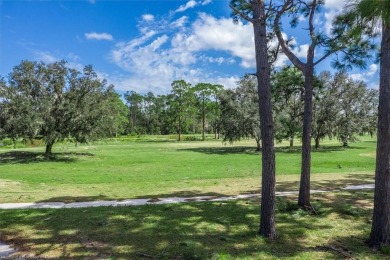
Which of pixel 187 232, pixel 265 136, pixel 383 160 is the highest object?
pixel 265 136

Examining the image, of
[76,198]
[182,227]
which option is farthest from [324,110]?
[182,227]

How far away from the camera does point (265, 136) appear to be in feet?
19.9

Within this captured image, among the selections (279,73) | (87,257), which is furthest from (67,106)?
(87,257)

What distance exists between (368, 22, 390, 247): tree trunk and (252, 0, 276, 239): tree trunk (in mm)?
1782

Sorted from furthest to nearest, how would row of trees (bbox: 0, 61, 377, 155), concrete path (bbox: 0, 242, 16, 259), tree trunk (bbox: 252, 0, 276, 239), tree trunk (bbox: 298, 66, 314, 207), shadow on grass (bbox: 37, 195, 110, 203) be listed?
row of trees (bbox: 0, 61, 377, 155) → shadow on grass (bbox: 37, 195, 110, 203) → tree trunk (bbox: 298, 66, 314, 207) → tree trunk (bbox: 252, 0, 276, 239) → concrete path (bbox: 0, 242, 16, 259)

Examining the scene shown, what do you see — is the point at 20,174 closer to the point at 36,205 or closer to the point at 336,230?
the point at 36,205

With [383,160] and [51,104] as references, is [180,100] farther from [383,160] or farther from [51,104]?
[383,160]

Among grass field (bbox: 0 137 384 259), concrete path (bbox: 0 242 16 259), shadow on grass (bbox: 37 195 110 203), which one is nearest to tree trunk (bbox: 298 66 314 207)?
grass field (bbox: 0 137 384 259)

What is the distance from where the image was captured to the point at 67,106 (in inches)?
892

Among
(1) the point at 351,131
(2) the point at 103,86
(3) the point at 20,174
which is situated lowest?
(3) the point at 20,174

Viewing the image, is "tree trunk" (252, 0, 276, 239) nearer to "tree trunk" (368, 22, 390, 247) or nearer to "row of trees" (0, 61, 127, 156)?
"tree trunk" (368, 22, 390, 247)

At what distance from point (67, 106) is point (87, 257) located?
19.2 m

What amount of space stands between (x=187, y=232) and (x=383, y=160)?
3666 mm

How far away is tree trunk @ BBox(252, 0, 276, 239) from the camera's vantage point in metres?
6.07
